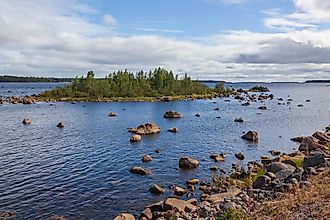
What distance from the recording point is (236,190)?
26172 millimetres

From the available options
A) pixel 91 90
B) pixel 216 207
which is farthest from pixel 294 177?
pixel 91 90

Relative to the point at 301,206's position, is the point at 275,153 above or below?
below

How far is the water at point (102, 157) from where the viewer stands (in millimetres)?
26734

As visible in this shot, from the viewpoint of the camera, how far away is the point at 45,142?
50.7 metres

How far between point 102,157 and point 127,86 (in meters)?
105

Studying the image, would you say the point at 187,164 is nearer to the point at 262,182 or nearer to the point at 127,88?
the point at 262,182

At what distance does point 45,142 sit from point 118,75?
10654 cm

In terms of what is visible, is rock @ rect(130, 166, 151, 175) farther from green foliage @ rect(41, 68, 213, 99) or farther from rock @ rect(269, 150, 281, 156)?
green foliage @ rect(41, 68, 213, 99)

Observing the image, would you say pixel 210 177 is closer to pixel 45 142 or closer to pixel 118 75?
pixel 45 142

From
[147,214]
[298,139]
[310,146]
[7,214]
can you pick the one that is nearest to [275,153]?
[310,146]

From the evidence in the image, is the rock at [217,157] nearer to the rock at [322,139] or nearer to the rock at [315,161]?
the rock at [315,161]

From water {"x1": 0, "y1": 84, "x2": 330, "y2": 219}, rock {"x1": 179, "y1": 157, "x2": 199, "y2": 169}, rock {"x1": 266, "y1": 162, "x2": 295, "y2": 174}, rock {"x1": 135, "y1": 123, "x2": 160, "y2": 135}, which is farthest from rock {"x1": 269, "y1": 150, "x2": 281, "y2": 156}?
rock {"x1": 135, "y1": 123, "x2": 160, "y2": 135}

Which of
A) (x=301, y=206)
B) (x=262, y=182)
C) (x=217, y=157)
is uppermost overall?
(x=301, y=206)

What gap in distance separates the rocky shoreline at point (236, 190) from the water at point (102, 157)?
1.69 metres
